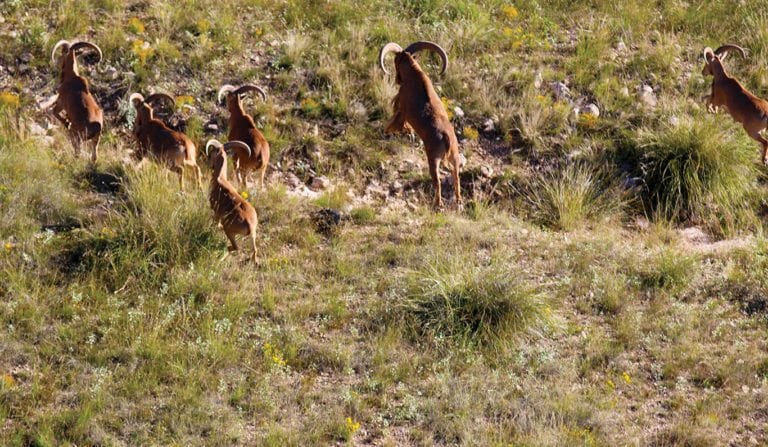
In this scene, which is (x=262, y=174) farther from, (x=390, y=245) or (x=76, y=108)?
(x=76, y=108)

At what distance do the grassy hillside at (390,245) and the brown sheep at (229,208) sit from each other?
0.26 meters

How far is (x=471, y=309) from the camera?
977 cm

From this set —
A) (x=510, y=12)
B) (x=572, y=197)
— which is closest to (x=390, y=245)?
(x=572, y=197)

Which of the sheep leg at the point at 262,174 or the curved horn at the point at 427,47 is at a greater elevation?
the curved horn at the point at 427,47

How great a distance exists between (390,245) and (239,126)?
2.14 meters

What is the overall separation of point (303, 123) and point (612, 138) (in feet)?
12.8

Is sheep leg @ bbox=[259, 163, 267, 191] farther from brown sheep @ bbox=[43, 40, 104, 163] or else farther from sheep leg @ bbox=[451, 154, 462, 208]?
sheep leg @ bbox=[451, 154, 462, 208]

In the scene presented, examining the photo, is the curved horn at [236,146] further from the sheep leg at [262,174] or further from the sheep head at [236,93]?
the sheep head at [236,93]

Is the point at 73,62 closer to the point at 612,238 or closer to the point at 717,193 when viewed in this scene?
the point at 612,238

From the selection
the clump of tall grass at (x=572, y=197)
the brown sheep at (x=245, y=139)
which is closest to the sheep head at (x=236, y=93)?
the brown sheep at (x=245, y=139)

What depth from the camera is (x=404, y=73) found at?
12484 millimetres

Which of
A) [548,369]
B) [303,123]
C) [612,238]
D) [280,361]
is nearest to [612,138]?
[612,238]

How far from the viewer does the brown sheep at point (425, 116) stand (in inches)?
462

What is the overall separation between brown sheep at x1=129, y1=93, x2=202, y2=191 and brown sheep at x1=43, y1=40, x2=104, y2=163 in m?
0.45
